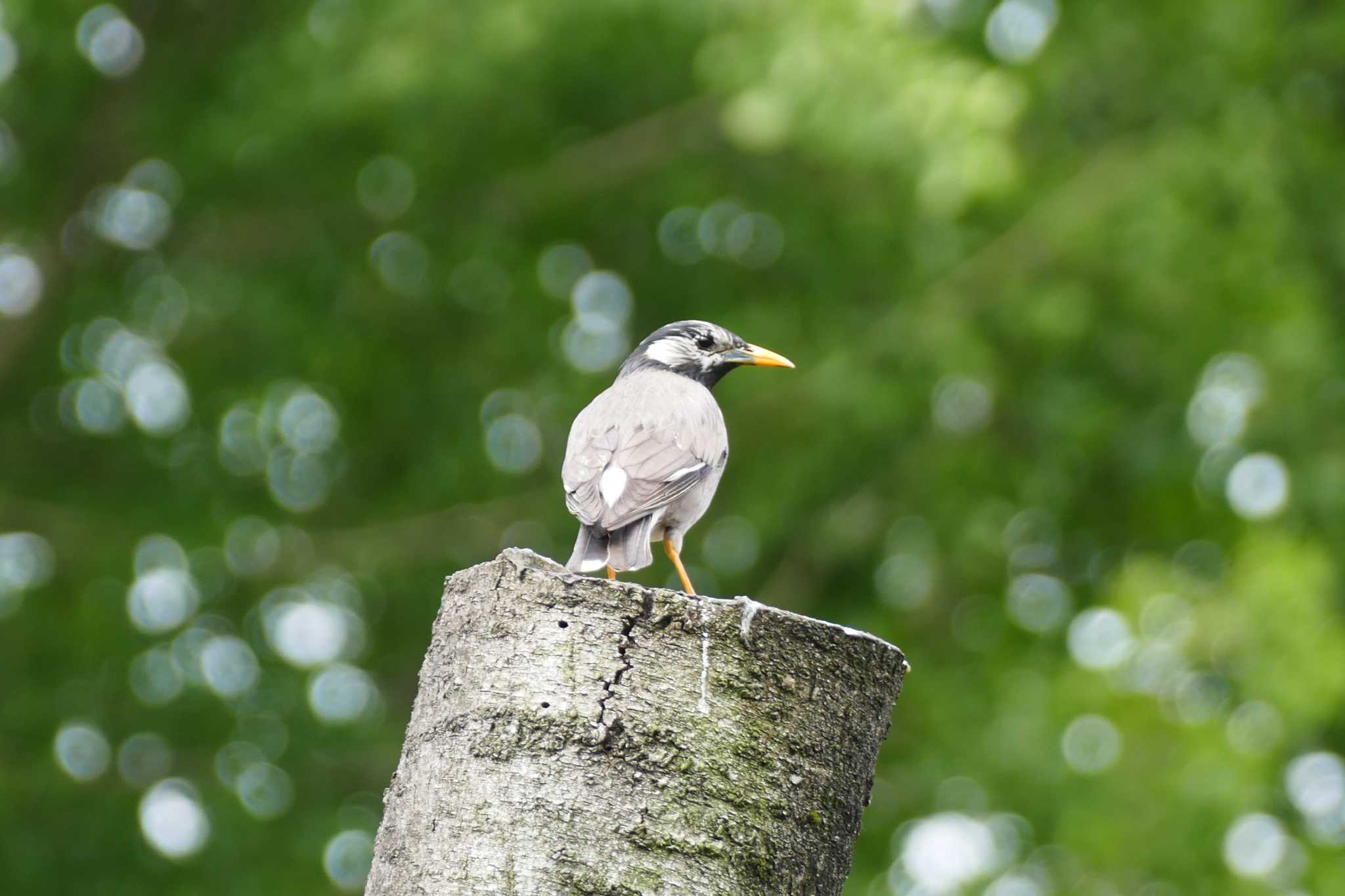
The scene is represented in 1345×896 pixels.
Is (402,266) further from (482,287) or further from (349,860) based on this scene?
(349,860)

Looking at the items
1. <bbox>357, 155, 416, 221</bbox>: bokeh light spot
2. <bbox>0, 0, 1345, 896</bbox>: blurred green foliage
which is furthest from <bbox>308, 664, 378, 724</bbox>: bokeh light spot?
<bbox>357, 155, 416, 221</bbox>: bokeh light spot

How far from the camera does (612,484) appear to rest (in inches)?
178

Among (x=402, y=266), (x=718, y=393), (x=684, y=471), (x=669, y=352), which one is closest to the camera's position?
(x=684, y=471)

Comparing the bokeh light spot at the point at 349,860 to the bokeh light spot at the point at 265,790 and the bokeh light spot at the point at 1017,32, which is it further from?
the bokeh light spot at the point at 1017,32

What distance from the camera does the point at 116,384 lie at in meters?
11.5

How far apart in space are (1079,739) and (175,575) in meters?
6.01

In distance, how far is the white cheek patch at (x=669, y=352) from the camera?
6.31m

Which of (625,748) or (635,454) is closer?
(625,748)

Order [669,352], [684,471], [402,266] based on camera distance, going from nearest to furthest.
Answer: [684,471], [669,352], [402,266]

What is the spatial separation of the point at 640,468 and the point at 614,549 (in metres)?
0.33

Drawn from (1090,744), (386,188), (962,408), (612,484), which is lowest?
(612,484)

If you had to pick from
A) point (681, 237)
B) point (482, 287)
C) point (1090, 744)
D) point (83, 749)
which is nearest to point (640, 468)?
point (1090, 744)

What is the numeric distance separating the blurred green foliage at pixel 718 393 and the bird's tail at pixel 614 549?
505 cm

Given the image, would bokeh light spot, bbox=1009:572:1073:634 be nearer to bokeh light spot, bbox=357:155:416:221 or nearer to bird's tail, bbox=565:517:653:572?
bokeh light spot, bbox=357:155:416:221
